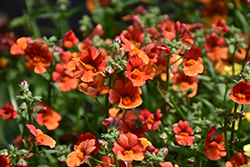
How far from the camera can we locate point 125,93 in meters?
0.96

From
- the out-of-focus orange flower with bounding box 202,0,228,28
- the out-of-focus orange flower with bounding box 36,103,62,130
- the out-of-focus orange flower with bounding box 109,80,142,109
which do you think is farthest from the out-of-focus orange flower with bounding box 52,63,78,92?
the out-of-focus orange flower with bounding box 202,0,228,28

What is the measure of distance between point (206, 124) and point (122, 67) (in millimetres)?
355

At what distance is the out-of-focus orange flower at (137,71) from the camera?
92cm

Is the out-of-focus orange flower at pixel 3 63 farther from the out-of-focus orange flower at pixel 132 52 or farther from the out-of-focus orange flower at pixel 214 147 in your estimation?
the out-of-focus orange flower at pixel 214 147

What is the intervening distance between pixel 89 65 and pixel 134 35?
0.27m

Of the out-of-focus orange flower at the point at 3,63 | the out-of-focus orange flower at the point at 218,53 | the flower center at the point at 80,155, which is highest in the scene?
the out-of-focus orange flower at the point at 218,53

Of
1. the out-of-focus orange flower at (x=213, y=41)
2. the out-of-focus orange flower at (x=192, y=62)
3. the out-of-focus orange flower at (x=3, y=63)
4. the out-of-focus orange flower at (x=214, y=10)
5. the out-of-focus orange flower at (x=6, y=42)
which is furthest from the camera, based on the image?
the out-of-focus orange flower at (x=214, y=10)

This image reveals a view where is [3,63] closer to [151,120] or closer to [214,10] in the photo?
[151,120]

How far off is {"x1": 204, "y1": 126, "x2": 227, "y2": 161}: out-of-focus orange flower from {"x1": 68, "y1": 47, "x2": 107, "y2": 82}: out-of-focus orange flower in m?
0.38

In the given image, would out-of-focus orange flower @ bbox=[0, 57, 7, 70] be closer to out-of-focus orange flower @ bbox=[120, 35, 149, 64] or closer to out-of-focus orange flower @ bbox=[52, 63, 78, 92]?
out-of-focus orange flower @ bbox=[52, 63, 78, 92]

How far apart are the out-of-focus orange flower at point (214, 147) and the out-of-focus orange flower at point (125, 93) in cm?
24

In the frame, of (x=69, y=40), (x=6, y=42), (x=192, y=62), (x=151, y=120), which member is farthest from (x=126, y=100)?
(x=6, y=42)

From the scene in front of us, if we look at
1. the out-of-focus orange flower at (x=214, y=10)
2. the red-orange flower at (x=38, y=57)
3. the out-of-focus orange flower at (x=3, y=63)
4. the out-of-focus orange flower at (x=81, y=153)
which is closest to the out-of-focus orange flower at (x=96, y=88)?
the out-of-focus orange flower at (x=81, y=153)

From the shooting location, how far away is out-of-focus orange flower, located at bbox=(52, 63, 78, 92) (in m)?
1.25
